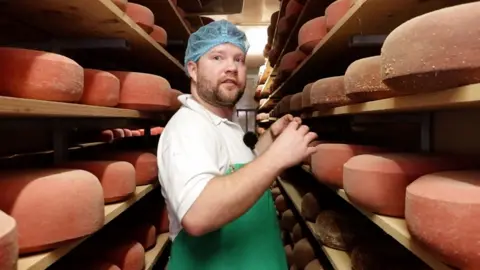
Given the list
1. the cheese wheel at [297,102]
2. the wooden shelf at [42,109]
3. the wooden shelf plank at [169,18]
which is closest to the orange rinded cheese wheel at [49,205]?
the wooden shelf at [42,109]

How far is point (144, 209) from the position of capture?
2.71 meters

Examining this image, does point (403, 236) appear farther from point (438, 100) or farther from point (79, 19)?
point (79, 19)

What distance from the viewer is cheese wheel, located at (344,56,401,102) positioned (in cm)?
123

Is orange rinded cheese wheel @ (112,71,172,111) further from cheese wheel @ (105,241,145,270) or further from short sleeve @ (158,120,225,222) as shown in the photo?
cheese wheel @ (105,241,145,270)

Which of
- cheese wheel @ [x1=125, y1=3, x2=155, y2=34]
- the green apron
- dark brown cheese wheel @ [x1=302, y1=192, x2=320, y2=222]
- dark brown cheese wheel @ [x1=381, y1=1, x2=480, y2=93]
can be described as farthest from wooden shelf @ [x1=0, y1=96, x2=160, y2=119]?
dark brown cheese wheel @ [x1=302, y1=192, x2=320, y2=222]

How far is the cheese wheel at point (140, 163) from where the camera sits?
81.5 inches

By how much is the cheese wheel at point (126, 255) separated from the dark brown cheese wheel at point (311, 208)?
3.15ft

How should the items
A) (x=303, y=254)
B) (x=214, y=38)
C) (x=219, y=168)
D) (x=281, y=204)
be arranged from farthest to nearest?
Result: (x=281, y=204), (x=303, y=254), (x=214, y=38), (x=219, y=168)

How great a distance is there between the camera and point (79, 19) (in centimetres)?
168

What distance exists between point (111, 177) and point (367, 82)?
0.98 m

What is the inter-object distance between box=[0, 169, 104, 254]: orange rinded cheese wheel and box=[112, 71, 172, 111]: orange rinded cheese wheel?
0.73 m

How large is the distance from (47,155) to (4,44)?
0.54 metres

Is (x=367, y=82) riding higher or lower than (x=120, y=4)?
lower

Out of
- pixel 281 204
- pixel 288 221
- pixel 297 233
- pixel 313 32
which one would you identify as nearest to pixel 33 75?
pixel 313 32
